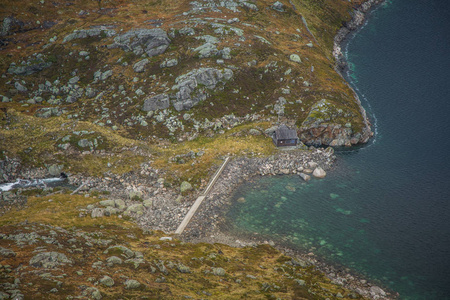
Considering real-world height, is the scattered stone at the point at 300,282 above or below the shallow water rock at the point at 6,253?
below

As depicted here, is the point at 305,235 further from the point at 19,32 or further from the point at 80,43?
the point at 19,32

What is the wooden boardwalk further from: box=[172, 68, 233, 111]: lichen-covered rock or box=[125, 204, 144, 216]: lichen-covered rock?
box=[172, 68, 233, 111]: lichen-covered rock

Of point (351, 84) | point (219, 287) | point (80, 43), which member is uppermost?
point (80, 43)

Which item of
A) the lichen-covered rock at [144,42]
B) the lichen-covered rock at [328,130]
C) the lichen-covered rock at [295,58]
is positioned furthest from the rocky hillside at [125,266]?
the lichen-covered rock at [295,58]

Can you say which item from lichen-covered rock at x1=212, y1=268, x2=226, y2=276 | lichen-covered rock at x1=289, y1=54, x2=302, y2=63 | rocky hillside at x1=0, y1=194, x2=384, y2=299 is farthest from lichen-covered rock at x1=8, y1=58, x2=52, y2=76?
lichen-covered rock at x1=212, y1=268, x2=226, y2=276

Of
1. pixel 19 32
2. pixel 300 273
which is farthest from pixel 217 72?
pixel 19 32

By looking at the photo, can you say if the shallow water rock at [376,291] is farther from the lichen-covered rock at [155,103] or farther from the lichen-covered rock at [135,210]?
the lichen-covered rock at [155,103]
